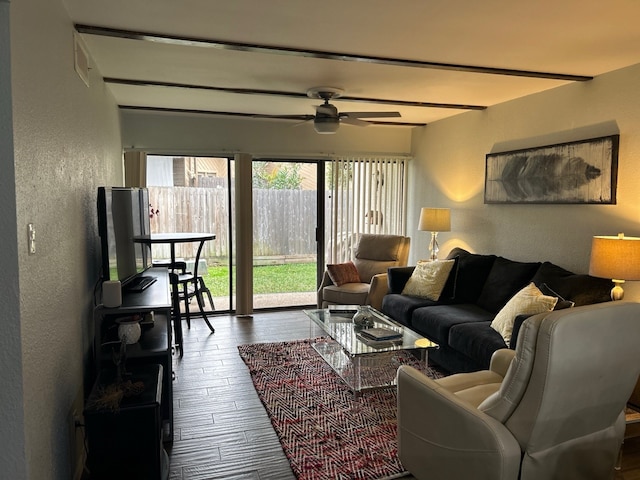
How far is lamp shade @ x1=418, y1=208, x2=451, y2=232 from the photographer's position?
16.1 feet

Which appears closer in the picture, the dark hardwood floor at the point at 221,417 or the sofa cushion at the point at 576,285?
the dark hardwood floor at the point at 221,417

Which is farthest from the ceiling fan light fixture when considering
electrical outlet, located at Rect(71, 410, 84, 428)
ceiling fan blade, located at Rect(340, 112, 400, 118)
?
electrical outlet, located at Rect(71, 410, 84, 428)

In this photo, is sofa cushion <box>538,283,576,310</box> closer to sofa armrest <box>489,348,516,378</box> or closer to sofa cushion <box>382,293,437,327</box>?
sofa armrest <box>489,348,516,378</box>

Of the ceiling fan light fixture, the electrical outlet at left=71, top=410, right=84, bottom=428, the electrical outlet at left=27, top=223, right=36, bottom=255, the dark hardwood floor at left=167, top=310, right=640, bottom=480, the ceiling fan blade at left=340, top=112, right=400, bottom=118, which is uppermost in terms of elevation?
the ceiling fan blade at left=340, top=112, right=400, bottom=118

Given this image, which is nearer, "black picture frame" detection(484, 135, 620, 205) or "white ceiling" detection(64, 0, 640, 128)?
"white ceiling" detection(64, 0, 640, 128)

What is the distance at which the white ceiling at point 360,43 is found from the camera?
2275mm

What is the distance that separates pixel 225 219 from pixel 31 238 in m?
4.01

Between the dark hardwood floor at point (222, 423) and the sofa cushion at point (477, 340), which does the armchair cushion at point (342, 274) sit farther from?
the sofa cushion at point (477, 340)

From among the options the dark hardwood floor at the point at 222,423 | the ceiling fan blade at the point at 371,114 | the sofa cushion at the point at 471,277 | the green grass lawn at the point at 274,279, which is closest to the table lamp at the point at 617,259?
the dark hardwood floor at the point at 222,423

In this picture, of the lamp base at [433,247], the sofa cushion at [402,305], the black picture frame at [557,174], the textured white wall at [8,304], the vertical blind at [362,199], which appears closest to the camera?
the textured white wall at [8,304]

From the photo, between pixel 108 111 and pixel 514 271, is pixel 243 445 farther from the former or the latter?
pixel 108 111

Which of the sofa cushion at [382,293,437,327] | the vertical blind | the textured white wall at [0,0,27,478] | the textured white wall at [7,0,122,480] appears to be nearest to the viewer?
the textured white wall at [0,0,27,478]

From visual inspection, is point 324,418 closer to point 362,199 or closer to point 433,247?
point 433,247

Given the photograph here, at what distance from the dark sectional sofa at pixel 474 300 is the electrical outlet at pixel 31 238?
8.78ft
